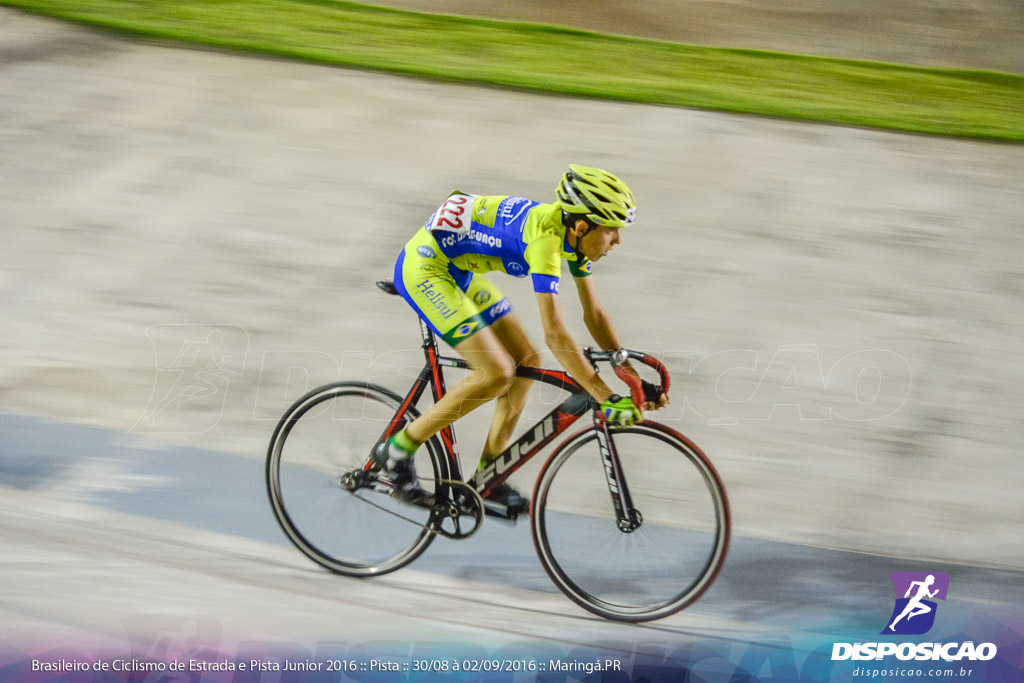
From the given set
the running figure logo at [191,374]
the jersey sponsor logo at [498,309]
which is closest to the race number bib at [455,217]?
the jersey sponsor logo at [498,309]

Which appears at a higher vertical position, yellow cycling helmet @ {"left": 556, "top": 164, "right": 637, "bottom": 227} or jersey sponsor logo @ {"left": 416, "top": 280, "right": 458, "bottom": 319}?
yellow cycling helmet @ {"left": 556, "top": 164, "right": 637, "bottom": 227}

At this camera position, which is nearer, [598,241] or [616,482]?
[598,241]

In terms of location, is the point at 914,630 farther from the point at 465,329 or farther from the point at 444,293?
the point at 444,293

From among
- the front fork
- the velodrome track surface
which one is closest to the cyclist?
the front fork

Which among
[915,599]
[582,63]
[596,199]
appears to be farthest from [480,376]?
[582,63]

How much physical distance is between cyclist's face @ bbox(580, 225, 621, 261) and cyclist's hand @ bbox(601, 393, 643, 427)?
481mm

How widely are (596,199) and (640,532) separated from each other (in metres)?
1.29

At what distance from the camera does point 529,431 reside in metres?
3.27

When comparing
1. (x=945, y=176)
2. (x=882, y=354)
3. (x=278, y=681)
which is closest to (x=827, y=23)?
(x=945, y=176)

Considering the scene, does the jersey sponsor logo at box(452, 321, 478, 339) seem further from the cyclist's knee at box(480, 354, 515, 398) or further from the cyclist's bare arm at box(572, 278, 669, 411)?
the cyclist's bare arm at box(572, 278, 669, 411)

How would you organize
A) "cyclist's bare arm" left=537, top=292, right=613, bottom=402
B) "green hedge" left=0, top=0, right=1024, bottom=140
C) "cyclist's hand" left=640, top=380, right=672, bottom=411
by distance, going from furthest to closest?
"green hedge" left=0, top=0, right=1024, bottom=140, "cyclist's hand" left=640, top=380, right=672, bottom=411, "cyclist's bare arm" left=537, top=292, right=613, bottom=402

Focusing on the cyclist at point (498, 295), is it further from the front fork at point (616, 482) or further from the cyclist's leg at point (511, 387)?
the front fork at point (616, 482)

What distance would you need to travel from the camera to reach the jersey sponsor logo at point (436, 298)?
3127 millimetres

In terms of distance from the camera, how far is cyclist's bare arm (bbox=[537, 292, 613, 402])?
2.88m
